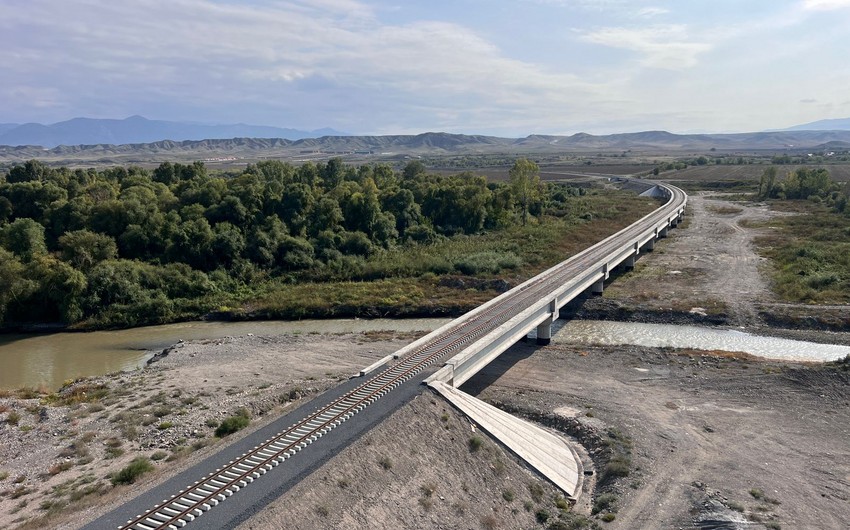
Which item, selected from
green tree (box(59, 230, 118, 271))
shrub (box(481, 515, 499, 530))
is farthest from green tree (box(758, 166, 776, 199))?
shrub (box(481, 515, 499, 530))

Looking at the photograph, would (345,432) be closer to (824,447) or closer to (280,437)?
(280,437)

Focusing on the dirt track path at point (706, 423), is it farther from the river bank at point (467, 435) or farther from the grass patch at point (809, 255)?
the grass patch at point (809, 255)

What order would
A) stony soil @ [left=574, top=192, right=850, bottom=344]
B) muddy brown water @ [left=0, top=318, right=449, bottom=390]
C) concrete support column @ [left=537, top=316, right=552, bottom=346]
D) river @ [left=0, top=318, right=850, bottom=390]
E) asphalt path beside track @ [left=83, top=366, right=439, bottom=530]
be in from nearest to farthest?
asphalt path beside track @ [left=83, top=366, right=439, bottom=530]
muddy brown water @ [left=0, top=318, right=449, bottom=390]
river @ [left=0, top=318, right=850, bottom=390]
concrete support column @ [left=537, top=316, right=552, bottom=346]
stony soil @ [left=574, top=192, right=850, bottom=344]

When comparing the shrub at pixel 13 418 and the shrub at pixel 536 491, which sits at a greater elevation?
the shrub at pixel 536 491

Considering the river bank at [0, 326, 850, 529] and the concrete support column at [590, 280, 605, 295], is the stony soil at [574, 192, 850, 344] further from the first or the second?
the river bank at [0, 326, 850, 529]

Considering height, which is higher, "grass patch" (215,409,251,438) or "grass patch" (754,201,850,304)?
"grass patch" (754,201,850,304)

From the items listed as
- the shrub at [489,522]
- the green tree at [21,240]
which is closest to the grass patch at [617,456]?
the shrub at [489,522]

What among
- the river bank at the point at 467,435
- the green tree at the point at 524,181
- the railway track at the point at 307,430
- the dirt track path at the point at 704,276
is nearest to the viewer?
the railway track at the point at 307,430
